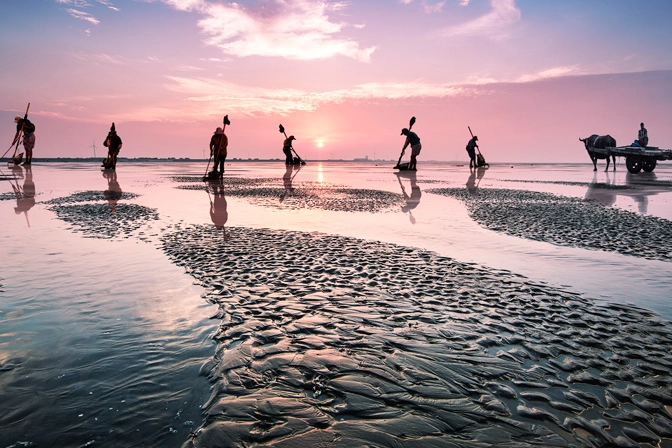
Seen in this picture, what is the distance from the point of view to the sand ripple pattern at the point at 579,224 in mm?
8016

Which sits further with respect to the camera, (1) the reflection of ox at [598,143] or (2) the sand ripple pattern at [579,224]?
(1) the reflection of ox at [598,143]

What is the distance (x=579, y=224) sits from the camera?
33.6 feet

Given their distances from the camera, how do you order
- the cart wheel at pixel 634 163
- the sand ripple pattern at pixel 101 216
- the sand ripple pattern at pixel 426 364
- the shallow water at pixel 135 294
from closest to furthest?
the sand ripple pattern at pixel 426 364, the shallow water at pixel 135 294, the sand ripple pattern at pixel 101 216, the cart wheel at pixel 634 163

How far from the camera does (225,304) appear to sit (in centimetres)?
479

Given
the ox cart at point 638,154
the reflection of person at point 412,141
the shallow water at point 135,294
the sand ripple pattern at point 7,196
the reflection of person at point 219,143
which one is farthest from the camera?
the ox cart at point 638,154

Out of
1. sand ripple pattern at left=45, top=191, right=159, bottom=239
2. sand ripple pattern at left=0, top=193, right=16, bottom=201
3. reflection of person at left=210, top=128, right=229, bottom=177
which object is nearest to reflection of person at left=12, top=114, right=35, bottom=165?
reflection of person at left=210, top=128, right=229, bottom=177

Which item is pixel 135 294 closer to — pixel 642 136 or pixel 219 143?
pixel 219 143

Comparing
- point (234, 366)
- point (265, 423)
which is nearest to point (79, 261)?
point (234, 366)

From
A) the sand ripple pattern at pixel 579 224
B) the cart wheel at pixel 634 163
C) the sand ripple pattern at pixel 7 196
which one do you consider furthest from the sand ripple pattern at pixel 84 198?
the cart wheel at pixel 634 163

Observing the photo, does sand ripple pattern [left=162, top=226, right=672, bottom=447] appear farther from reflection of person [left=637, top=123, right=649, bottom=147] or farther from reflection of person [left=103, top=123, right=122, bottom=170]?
reflection of person [left=637, top=123, right=649, bottom=147]

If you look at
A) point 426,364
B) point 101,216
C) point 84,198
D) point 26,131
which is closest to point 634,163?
point 101,216

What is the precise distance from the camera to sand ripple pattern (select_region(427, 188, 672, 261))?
8.02 metres

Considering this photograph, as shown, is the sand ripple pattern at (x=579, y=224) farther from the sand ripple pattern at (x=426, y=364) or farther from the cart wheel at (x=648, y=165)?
the cart wheel at (x=648, y=165)

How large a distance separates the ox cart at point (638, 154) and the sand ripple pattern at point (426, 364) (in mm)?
36613
